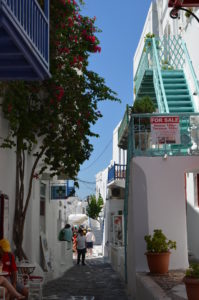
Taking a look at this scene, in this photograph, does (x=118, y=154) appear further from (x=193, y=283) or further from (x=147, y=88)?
(x=193, y=283)

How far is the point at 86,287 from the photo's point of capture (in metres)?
15.0

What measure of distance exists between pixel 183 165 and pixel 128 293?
3469 millimetres

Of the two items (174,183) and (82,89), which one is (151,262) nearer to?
(174,183)

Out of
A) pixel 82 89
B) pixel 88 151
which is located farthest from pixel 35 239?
pixel 82 89

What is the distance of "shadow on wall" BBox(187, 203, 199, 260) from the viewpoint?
1527cm

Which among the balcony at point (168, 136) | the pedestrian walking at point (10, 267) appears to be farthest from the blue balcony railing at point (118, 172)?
the pedestrian walking at point (10, 267)

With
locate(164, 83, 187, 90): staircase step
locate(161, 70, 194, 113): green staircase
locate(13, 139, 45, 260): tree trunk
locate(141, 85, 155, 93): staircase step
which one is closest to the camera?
locate(13, 139, 45, 260): tree trunk

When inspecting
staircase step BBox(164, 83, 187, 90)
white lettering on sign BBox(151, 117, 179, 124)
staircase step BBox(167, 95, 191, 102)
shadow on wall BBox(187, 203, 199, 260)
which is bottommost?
shadow on wall BBox(187, 203, 199, 260)

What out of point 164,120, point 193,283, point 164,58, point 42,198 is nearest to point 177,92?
point 164,58

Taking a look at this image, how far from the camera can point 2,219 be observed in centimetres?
1139

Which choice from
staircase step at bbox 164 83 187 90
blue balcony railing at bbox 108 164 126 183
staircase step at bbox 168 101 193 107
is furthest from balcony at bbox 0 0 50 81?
blue balcony railing at bbox 108 164 126 183

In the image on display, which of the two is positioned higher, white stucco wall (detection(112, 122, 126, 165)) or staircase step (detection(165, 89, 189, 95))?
white stucco wall (detection(112, 122, 126, 165))

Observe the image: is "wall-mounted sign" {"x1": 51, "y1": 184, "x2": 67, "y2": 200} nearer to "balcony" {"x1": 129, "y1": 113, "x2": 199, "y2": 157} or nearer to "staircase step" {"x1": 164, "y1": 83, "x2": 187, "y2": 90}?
"staircase step" {"x1": 164, "y1": 83, "x2": 187, "y2": 90}

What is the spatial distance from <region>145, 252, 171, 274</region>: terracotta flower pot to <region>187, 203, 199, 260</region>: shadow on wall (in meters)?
3.84
